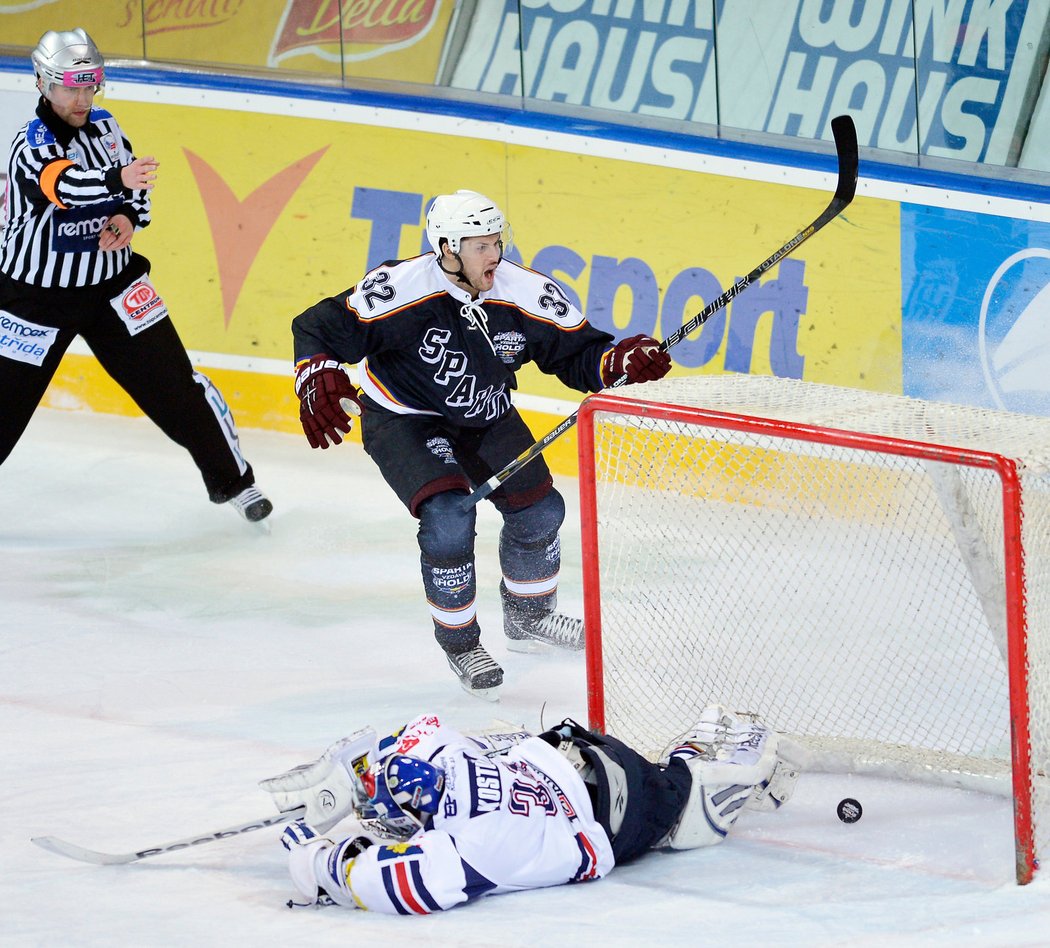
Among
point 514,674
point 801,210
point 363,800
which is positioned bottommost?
point 514,674

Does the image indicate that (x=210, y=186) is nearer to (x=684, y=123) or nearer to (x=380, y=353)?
(x=684, y=123)

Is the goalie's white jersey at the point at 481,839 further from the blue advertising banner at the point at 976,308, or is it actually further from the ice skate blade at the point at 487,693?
the blue advertising banner at the point at 976,308

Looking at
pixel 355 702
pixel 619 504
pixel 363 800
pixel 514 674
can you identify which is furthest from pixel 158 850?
pixel 619 504

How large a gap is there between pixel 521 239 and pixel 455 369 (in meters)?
1.51

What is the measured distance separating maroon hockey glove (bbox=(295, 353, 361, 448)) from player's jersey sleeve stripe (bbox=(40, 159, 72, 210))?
111 cm

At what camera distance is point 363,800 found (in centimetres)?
263

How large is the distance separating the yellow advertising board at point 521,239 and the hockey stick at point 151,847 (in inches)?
91.9

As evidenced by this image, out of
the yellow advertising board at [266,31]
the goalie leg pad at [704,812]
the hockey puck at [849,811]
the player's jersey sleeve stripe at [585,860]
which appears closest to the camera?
the player's jersey sleeve stripe at [585,860]

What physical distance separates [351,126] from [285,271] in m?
0.51

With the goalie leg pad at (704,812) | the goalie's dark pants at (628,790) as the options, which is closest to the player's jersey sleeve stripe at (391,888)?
the goalie's dark pants at (628,790)

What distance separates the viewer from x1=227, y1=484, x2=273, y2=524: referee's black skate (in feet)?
15.5

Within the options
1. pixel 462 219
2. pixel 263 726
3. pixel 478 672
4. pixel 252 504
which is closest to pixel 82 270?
pixel 252 504

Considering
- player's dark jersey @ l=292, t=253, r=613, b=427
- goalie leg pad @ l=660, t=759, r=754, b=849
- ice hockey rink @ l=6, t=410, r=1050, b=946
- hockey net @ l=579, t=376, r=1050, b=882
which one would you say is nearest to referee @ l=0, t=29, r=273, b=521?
ice hockey rink @ l=6, t=410, r=1050, b=946

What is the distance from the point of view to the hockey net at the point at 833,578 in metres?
2.73
